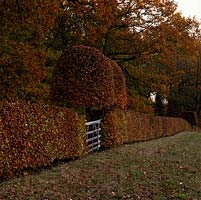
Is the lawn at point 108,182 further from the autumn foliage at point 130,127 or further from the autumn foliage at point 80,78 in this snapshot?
the autumn foliage at point 130,127

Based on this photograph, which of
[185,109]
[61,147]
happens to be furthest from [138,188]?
[185,109]

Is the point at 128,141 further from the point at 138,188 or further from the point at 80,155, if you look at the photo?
the point at 138,188

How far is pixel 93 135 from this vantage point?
569 inches

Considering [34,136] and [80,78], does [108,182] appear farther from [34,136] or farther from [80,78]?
[80,78]

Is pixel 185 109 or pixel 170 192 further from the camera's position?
pixel 185 109

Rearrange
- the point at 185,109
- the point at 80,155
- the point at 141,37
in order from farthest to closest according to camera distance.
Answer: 1. the point at 185,109
2. the point at 141,37
3. the point at 80,155

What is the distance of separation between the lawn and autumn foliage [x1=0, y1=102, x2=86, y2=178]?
29 centimetres

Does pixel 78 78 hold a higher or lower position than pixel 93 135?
higher

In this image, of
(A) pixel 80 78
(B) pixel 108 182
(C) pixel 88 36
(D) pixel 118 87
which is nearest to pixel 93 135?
(A) pixel 80 78

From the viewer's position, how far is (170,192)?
7.43 metres

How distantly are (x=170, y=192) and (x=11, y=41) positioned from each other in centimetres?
1305

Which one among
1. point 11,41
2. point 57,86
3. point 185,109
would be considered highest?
point 11,41

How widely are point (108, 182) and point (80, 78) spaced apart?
5.73m

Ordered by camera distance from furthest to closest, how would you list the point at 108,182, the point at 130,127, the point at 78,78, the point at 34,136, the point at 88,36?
the point at 88,36
the point at 130,127
the point at 78,78
the point at 34,136
the point at 108,182
